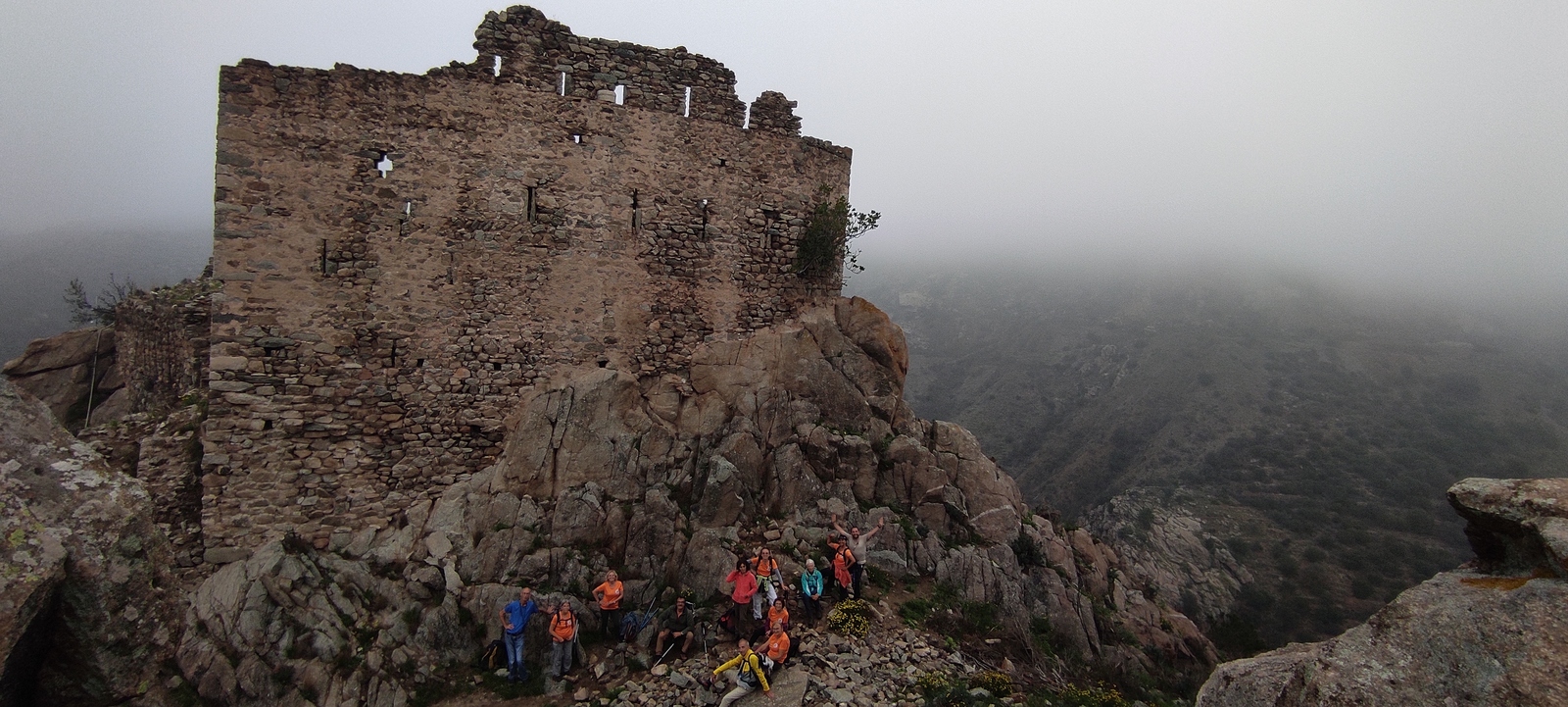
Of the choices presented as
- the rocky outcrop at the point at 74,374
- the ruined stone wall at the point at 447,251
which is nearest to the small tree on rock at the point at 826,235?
the ruined stone wall at the point at 447,251

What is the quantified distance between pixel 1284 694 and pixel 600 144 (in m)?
12.7

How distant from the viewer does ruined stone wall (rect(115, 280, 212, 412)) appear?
40.7 feet

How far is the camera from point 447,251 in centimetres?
1199

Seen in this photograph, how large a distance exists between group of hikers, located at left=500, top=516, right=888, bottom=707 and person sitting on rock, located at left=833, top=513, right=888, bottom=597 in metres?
0.16

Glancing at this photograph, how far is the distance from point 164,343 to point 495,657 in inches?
382

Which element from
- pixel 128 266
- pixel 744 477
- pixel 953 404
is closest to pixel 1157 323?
pixel 953 404

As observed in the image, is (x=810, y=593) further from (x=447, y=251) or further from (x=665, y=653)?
(x=447, y=251)

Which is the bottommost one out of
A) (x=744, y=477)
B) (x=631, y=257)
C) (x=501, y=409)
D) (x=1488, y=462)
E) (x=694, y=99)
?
(x=1488, y=462)

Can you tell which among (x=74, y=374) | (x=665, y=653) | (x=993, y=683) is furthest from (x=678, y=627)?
(x=74, y=374)

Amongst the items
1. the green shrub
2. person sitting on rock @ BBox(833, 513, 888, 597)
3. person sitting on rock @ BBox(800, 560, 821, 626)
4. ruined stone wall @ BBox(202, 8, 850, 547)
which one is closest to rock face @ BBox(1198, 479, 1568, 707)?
the green shrub

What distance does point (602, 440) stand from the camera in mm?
12547

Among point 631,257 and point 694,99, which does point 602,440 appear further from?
point 694,99

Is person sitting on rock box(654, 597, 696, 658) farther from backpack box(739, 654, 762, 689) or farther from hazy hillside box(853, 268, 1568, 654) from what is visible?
hazy hillside box(853, 268, 1568, 654)

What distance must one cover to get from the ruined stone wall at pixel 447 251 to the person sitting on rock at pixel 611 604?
3497 mm
